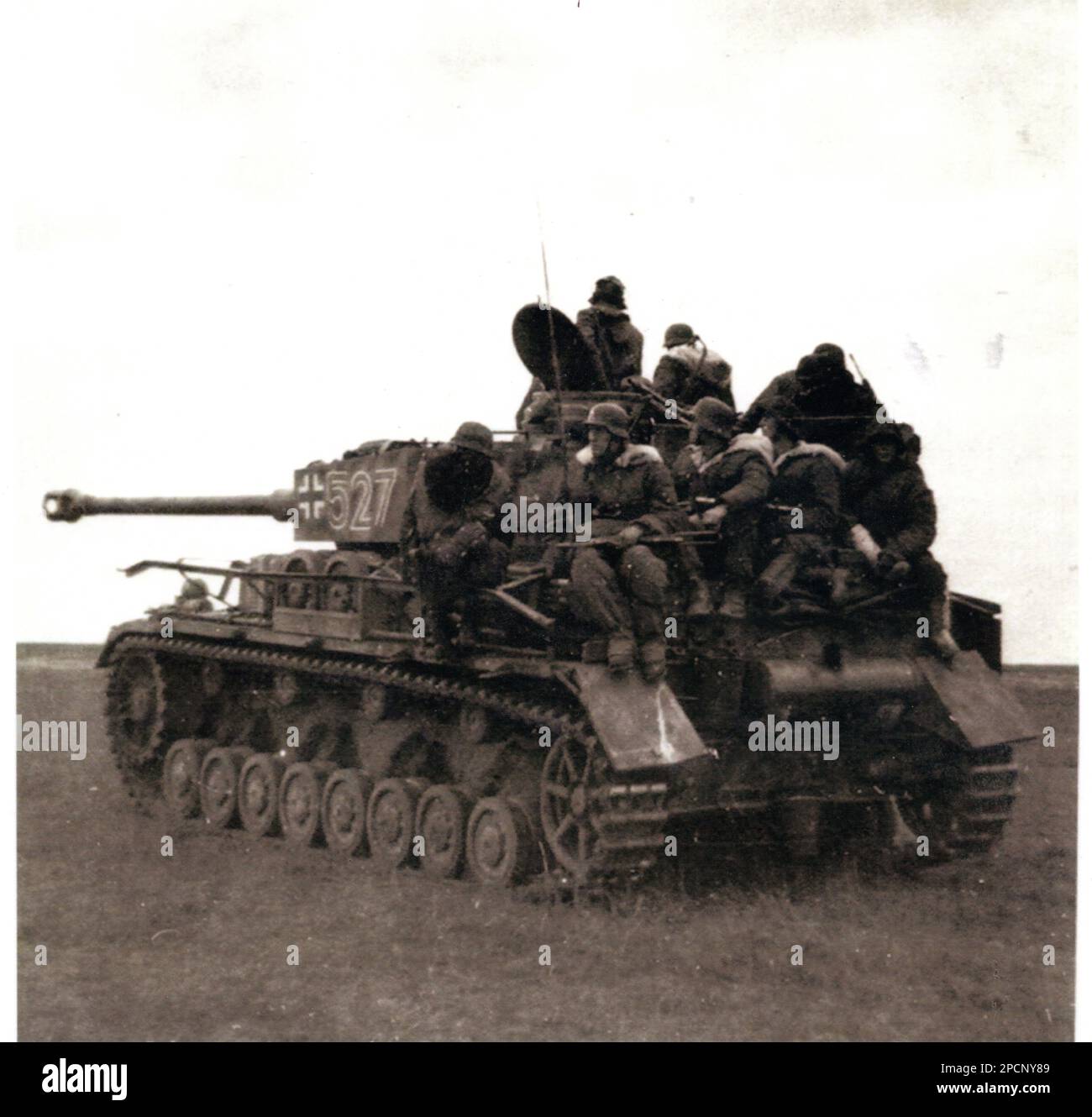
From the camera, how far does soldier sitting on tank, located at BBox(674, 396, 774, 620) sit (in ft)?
36.0

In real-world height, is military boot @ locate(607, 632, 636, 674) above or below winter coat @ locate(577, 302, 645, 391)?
below

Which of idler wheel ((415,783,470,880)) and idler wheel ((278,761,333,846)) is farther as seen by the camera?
idler wheel ((278,761,333,846))

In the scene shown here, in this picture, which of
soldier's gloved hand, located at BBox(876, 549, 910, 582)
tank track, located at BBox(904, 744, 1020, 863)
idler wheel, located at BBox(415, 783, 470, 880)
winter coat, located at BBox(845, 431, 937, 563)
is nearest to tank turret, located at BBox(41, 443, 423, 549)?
idler wheel, located at BBox(415, 783, 470, 880)

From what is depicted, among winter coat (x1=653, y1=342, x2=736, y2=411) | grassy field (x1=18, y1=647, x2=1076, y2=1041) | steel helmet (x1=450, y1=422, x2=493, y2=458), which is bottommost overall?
grassy field (x1=18, y1=647, x2=1076, y2=1041)

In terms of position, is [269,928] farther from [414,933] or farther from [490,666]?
[490,666]

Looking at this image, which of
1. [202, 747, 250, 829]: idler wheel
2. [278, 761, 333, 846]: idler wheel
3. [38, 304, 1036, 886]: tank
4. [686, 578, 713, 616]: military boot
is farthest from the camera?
[202, 747, 250, 829]: idler wheel

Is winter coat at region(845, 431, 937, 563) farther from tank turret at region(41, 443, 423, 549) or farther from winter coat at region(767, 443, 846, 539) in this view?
tank turret at region(41, 443, 423, 549)

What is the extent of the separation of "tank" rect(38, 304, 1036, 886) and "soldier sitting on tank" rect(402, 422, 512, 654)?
8.1 inches

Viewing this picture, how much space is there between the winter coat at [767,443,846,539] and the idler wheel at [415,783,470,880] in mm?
3055

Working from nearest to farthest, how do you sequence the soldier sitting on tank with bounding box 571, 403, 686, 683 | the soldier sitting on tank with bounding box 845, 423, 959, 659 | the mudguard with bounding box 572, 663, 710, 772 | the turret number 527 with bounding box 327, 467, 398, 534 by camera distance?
the mudguard with bounding box 572, 663, 710, 772
the soldier sitting on tank with bounding box 571, 403, 686, 683
the soldier sitting on tank with bounding box 845, 423, 959, 659
the turret number 527 with bounding box 327, 467, 398, 534

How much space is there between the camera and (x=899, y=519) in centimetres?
1123

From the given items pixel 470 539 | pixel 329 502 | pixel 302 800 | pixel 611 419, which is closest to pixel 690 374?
pixel 611 419
